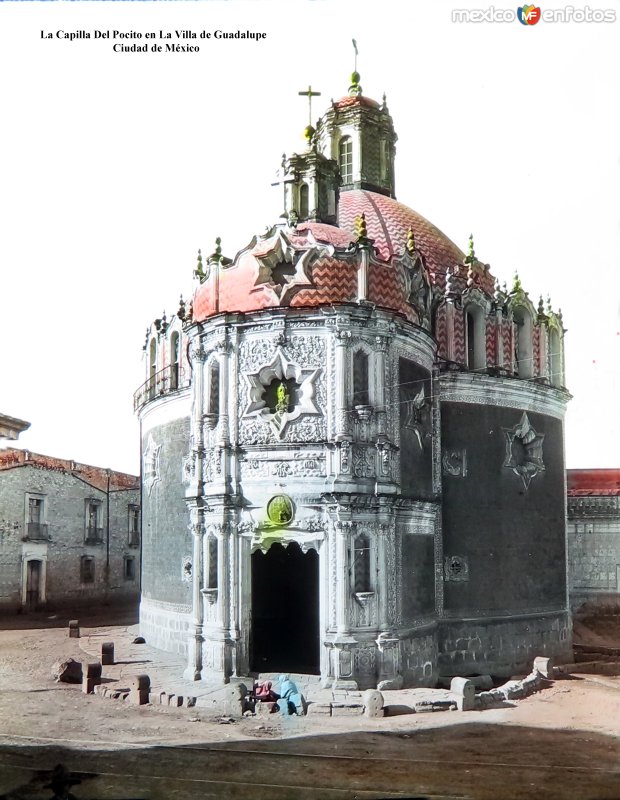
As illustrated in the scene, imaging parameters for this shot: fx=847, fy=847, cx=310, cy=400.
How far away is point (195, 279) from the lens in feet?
83.4

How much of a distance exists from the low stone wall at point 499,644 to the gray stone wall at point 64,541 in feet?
78.1

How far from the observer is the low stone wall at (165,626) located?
26250 millimetres

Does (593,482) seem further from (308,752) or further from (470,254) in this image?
(308,752)

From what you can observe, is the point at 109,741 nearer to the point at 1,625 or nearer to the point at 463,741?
the point at 463,741

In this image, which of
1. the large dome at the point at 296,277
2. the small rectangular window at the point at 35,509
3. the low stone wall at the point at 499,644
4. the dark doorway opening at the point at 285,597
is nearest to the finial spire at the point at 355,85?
the large dome at the point at 296,277

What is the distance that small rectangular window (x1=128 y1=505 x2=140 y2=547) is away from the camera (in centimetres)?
4847

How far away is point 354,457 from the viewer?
2080 cm

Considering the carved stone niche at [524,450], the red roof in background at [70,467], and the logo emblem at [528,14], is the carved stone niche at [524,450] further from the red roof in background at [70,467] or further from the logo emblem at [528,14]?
the red roof in background at [70,467]

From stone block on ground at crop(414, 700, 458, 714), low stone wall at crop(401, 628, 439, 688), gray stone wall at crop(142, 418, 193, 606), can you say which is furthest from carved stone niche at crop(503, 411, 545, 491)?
gray stone wall at crop(142, 418, 193, 606)

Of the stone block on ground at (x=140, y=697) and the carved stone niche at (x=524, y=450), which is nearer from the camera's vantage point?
the stone block on ground at (x=140, y=697)

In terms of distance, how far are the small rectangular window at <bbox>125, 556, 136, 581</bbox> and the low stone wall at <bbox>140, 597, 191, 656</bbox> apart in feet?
60.9

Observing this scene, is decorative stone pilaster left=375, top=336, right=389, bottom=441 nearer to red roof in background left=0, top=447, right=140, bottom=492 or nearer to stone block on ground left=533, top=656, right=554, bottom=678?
stone block on ground left=533, top=656, right=554, bottom=678

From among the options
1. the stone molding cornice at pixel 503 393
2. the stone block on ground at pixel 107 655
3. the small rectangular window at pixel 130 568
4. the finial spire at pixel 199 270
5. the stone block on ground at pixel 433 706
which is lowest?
the stone block on ground at pixel 433 706

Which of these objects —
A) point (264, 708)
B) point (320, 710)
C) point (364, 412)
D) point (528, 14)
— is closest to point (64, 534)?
point (364, 412)
